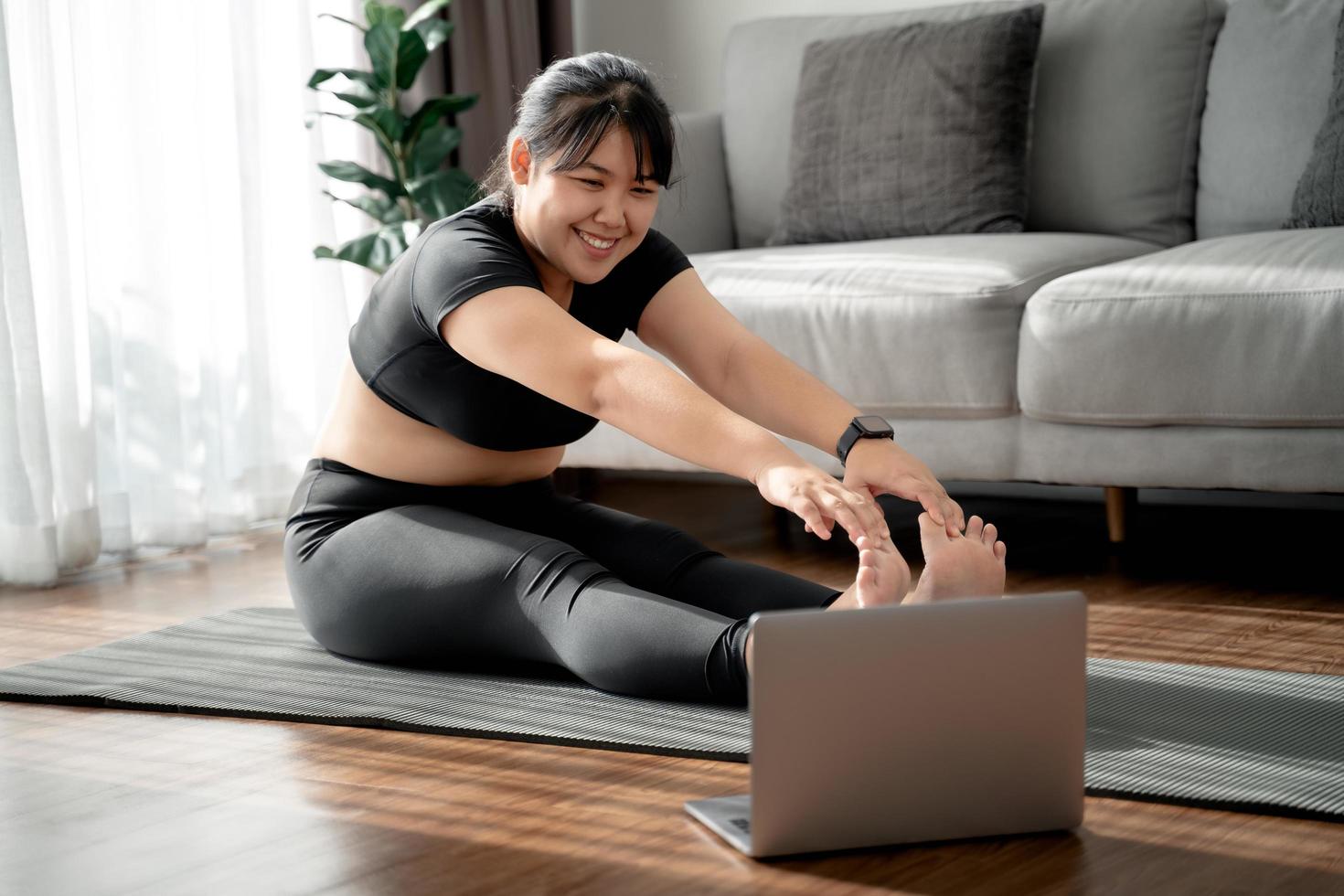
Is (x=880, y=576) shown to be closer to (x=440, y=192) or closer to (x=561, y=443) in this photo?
(x=561, y=443)

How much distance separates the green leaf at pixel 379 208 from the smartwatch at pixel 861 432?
1769 millimetres

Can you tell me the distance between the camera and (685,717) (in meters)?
1.56

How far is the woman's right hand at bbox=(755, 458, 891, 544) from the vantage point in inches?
50.4

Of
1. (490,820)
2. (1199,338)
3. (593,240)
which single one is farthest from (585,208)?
(1199,338)

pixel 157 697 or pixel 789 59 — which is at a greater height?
pixel 789 59

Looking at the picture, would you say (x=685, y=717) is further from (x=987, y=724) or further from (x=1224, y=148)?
(x=1224, y=148)

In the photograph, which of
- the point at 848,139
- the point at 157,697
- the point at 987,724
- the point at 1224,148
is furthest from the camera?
the point at 848,139

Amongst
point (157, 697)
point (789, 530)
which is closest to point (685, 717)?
point (157, 697)

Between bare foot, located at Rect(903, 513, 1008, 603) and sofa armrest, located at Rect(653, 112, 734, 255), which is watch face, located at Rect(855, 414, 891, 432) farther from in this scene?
sofa armrest, located at Rect(653, 112, 734, 255)

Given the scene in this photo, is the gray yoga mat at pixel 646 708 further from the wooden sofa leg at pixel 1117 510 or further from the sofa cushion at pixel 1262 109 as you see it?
the sofa cushion at pixel 1262 109

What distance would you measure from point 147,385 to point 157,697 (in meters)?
1.26

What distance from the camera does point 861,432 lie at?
1.59 m

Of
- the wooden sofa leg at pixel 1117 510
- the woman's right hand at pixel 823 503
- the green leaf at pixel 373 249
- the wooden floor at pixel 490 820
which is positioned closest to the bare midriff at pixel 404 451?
the wooden floor at pixel 490 820

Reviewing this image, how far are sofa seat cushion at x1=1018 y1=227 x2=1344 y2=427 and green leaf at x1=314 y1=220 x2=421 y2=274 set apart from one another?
1.35 meters
